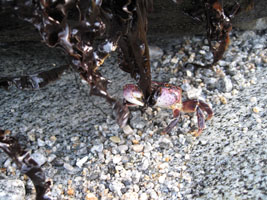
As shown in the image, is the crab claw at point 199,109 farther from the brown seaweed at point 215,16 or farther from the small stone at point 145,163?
the brown seaweed at point 215,16

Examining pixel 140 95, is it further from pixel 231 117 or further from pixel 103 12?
pixel 103 12

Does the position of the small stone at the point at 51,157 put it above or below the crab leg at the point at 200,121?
below

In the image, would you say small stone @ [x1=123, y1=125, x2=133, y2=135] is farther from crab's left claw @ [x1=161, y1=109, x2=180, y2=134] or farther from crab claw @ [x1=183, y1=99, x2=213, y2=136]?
crab claw @ [x1=183, y1=99, x2=213, y2=136]

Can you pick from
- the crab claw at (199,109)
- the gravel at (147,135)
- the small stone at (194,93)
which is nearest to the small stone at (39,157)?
the gravel at (147,135)

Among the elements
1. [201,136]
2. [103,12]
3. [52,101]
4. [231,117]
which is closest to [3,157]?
[52,101]

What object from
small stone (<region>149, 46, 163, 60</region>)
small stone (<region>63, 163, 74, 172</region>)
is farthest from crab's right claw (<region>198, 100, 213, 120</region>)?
small stone (<region>63, 163, 74, 172</region>)

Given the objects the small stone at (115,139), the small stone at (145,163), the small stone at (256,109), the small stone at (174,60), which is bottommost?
the small stone at (115,139)

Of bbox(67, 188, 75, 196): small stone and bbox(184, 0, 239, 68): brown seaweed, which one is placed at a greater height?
bbox(184, 0, 239, 68): brown seaweed

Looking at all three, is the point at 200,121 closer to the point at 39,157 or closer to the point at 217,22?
the point at 217,22
